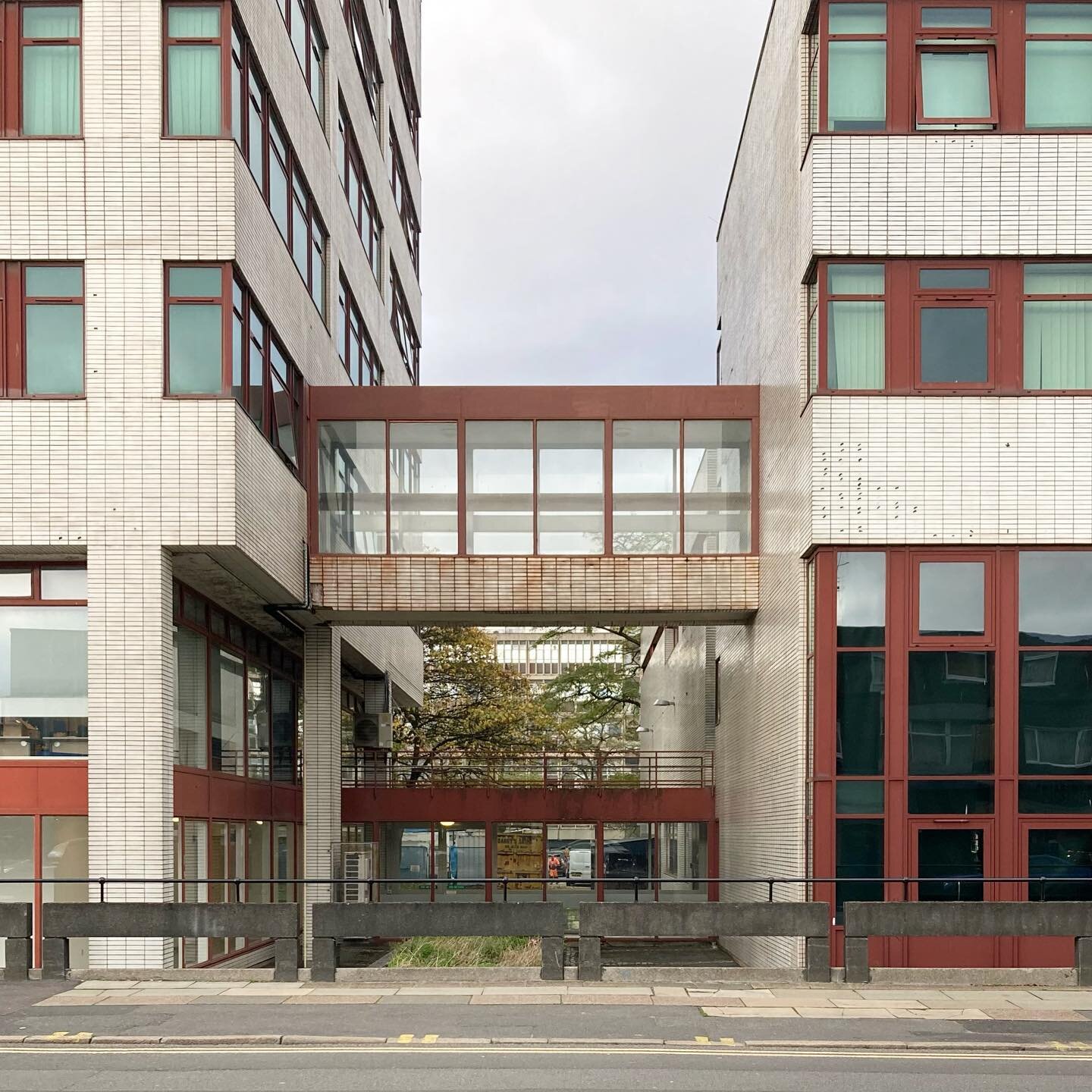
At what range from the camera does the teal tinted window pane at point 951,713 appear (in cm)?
1986

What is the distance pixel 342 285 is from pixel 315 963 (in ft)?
58.9

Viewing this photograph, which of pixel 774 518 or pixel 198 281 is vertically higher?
pixel 198 281

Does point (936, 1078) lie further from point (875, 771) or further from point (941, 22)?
point (941, 22)

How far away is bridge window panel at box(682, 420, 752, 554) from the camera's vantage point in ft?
80.2

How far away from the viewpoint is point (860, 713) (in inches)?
788

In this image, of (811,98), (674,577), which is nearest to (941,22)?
(811,98)

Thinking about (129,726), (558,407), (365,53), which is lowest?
(129,726)

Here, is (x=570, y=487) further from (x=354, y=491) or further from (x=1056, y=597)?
(x=1056, y=597)

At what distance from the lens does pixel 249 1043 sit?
42.5ft

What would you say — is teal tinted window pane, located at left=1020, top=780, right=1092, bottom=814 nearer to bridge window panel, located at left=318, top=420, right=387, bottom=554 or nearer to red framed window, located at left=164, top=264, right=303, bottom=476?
bridge window panel, located at left=318, top=420, right=387, bottom=554

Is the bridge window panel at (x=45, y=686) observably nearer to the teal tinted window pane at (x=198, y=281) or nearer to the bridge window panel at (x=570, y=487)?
the teal tinted window pane at (x=198, y=281)

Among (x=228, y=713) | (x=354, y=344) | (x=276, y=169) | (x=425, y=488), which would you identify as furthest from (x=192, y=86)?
(x=354, y=344)

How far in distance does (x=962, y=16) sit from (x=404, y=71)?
2642 centimetres

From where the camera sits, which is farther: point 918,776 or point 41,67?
point 918,776
